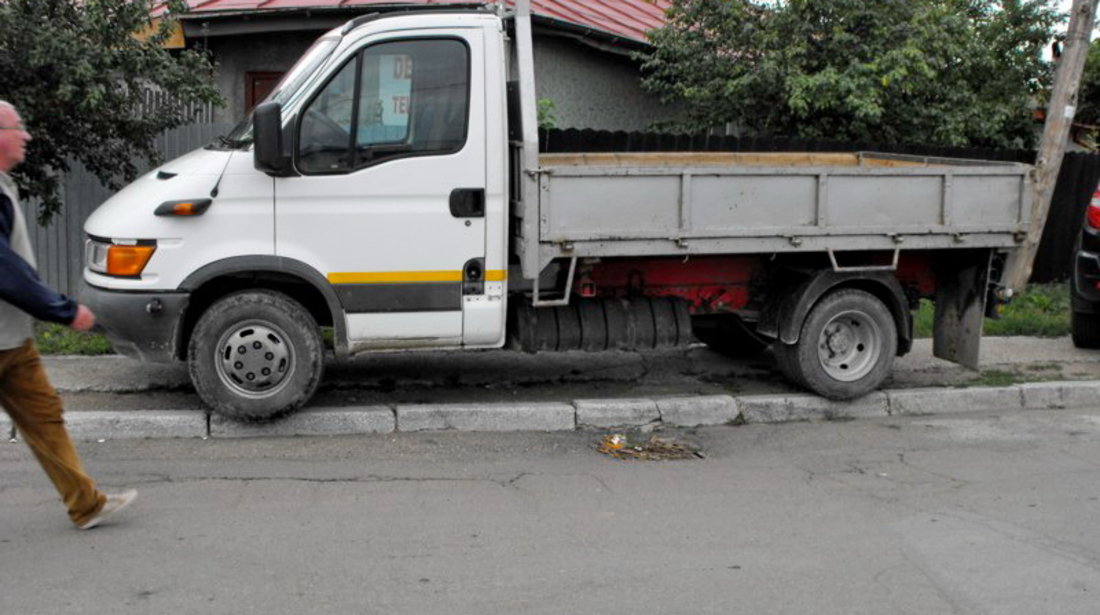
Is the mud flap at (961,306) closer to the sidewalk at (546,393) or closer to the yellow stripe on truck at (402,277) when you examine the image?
the sidewalk at (546,393)

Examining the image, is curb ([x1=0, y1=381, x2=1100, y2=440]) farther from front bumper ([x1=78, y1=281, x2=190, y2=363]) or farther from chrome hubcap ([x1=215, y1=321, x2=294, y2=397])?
front bumper ([x1=78, y1=281, x2=190, y2=363])

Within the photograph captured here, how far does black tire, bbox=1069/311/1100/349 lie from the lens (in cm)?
1012

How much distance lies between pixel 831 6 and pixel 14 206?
361 inches

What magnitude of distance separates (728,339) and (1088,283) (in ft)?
10.2

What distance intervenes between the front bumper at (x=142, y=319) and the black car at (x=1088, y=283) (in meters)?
7.22

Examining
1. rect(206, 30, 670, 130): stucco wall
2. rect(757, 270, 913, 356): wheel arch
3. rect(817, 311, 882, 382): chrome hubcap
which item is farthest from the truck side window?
rect(206, 30, 670, 130): stucco wall

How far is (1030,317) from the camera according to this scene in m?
11.6

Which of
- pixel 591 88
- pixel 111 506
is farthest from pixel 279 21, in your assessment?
pixel 111 506

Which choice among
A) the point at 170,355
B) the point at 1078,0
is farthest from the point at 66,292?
the point at 1078,0

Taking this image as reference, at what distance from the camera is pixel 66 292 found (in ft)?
36.8

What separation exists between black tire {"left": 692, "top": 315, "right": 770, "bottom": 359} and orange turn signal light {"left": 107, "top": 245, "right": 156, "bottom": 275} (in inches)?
160

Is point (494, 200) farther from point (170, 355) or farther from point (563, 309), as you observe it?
point (170, 355)

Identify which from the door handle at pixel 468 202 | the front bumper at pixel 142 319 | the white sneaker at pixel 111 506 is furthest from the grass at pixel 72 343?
the white sneaker at pixel 111 506

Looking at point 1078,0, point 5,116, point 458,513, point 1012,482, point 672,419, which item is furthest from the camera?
point 1078,0
